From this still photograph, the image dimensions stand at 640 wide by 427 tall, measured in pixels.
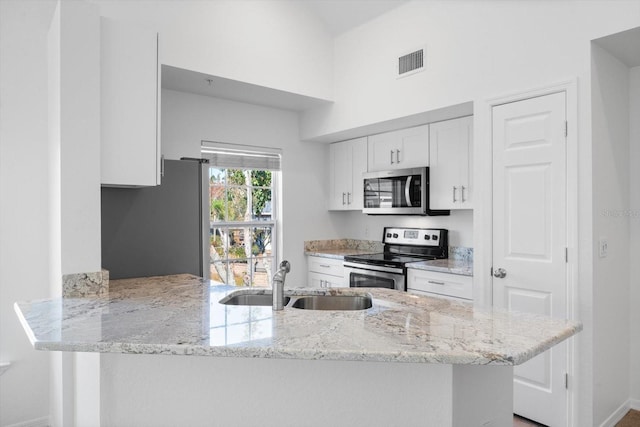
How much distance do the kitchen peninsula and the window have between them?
2533mm

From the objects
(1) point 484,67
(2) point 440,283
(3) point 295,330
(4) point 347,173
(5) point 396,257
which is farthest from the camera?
→ (4) point 347,173

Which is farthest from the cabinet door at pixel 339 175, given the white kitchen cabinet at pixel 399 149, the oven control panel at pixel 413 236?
the oven control panel at pixel 413 236

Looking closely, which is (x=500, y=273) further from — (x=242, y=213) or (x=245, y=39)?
(x=245, y=39)

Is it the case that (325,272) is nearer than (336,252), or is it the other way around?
(325,272)

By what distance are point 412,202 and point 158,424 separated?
2831 millimetres

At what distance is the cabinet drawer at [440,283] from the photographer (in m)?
3.12

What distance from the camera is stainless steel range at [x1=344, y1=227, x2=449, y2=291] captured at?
3.68 meters

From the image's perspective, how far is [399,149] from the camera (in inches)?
159

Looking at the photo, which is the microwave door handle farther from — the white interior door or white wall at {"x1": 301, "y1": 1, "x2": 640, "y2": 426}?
the white interior door
